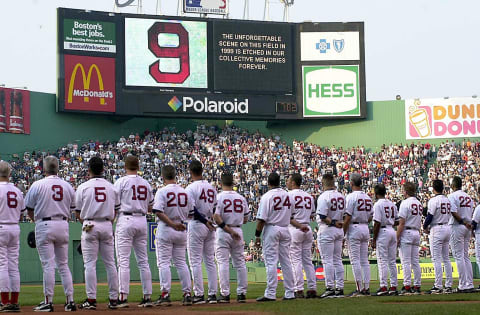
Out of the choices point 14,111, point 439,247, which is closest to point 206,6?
point 14,111

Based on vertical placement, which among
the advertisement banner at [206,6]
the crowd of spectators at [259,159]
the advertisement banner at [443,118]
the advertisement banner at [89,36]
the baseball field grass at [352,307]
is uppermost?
the advertisement banner at [206,6]

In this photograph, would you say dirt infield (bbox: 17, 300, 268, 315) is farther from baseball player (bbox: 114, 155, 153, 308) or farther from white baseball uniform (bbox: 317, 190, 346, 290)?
white baseball uniform (bbox: 317, 190, 346, 290)

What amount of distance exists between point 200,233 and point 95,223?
7.66ft

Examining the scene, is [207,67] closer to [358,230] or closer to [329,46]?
[329,46]

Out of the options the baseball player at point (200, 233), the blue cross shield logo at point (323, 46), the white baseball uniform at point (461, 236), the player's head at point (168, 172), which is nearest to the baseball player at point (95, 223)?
the player's head at point (168, 172)

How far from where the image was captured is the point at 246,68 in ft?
167

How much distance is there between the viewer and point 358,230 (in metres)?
18.2

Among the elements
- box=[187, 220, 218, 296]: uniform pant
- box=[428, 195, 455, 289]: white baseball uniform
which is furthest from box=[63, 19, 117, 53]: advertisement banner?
box=[187, 220, 218, 296]: uniform pant

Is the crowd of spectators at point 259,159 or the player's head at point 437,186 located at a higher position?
the crowd of spectators at point 259,159

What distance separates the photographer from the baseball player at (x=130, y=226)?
48.6 feet

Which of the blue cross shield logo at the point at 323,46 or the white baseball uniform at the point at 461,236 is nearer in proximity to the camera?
the white baseball uniform at the point at 461,236

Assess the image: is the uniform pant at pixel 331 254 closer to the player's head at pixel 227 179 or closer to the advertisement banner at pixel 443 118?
the player's head at pixel 227 179

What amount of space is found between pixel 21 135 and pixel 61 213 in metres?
36.0

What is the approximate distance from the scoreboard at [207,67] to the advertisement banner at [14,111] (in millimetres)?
2351
